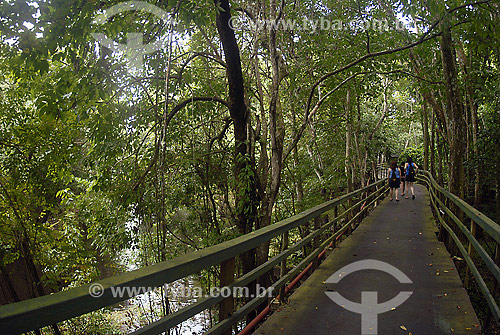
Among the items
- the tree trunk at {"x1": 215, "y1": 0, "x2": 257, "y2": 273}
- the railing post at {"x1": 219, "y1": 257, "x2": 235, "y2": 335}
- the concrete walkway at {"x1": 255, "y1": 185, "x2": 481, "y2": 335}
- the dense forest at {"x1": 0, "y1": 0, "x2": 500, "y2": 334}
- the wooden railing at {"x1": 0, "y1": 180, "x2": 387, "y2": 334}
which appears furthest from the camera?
the tree trunk at {"x1": 215, "y1": 0, "x2": 257, "y2": 273}

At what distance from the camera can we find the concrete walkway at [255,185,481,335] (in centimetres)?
407

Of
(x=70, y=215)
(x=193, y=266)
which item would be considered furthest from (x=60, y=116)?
(x=70, y=215)

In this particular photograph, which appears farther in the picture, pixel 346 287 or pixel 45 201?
pixel 45 201

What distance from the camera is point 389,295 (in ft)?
16.6

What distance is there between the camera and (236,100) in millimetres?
7887

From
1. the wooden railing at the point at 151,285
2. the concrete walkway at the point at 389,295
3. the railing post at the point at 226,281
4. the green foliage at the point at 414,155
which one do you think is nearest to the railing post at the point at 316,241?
the concrete walkway at the point at 389,295

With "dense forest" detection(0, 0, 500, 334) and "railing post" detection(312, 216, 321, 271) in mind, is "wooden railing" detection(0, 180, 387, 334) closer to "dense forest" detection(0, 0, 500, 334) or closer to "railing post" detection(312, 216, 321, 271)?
"dense forest" detection(0, 0, 500, 334)

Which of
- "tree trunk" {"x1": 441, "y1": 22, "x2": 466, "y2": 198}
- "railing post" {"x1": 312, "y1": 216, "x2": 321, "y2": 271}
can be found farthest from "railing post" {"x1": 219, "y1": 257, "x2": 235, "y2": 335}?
"tree trunk" {"x1": 441, "y1": 22, "x2": 466, "y2": 198}

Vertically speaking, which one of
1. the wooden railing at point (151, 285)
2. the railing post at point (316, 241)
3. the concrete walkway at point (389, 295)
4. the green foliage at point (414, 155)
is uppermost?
the green foliage at point (414, 155)

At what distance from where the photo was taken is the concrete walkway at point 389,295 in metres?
4.07

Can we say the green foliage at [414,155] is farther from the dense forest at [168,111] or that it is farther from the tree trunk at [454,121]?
the tree trunk at [454,121]

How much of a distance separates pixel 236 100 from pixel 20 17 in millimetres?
3861

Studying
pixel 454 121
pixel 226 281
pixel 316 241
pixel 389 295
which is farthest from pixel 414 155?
pixel 226 281

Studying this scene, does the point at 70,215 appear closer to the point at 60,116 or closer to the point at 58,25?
the point at 60,116
